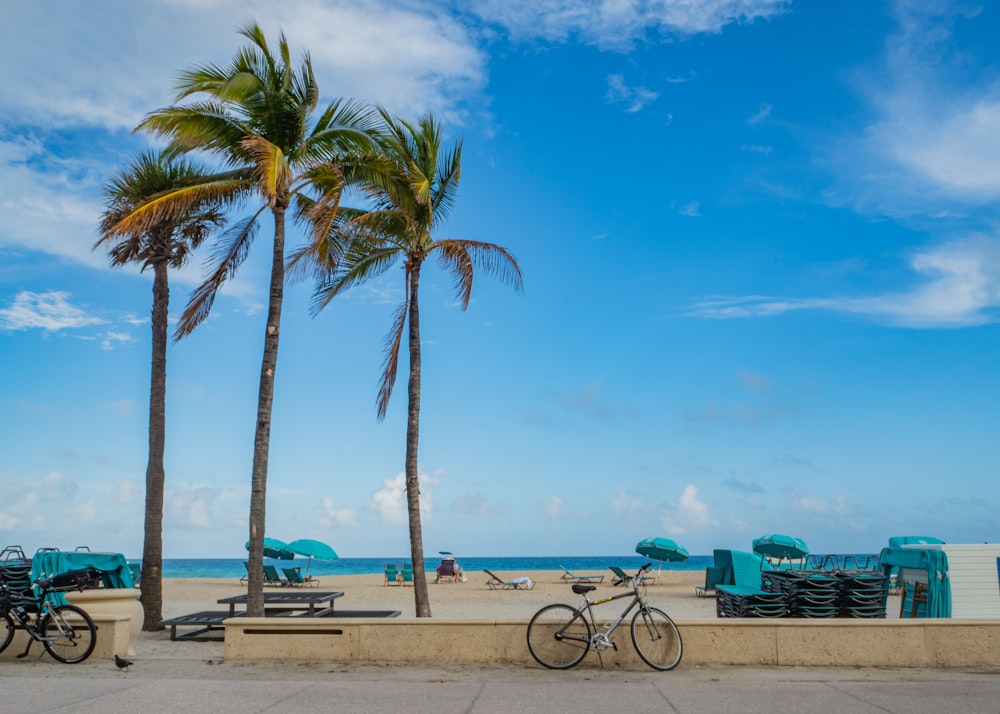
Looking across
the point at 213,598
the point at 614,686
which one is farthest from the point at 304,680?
the point at 213,598

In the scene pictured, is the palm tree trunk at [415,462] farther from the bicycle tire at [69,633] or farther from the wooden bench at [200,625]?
the bicycle tire at [69,633]

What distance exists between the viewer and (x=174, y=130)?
41.7 ft

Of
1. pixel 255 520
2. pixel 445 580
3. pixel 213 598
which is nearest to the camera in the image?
pixel 255 520

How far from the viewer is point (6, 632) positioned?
953 cm

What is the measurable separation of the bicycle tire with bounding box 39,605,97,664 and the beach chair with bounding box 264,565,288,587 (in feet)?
61.6

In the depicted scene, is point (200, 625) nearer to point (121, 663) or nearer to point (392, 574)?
point (121, 663)

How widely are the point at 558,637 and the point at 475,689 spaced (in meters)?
1.37

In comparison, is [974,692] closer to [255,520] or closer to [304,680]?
[304,680]

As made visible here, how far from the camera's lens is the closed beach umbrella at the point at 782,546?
29453 mm

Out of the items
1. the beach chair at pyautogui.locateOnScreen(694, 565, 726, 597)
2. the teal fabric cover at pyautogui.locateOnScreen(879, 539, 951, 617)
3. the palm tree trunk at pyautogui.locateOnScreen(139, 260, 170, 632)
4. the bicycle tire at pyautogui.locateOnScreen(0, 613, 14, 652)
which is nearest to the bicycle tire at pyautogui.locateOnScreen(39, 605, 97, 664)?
the bicycle tire at pyautogui.locateOnScreen(0, 613, 14, 652)

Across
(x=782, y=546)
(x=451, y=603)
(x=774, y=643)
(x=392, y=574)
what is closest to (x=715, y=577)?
(x=451, y=603)

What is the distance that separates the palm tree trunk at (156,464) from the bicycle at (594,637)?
751 centimetres

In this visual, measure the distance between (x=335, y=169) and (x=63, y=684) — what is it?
8245mm

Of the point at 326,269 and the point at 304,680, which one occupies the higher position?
the point at 326,269
